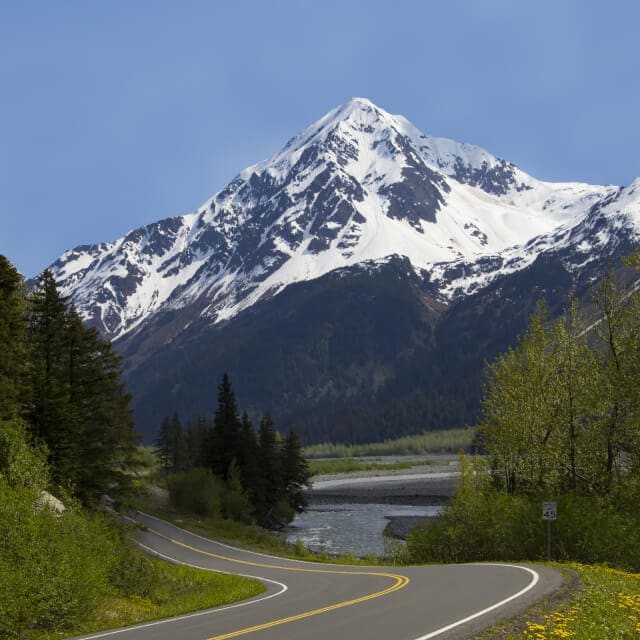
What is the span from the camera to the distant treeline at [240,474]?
2623 inches

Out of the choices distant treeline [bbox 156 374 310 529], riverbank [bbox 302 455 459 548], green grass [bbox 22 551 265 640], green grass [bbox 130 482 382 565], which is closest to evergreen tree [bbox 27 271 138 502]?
green grass [bbox 22 551 265 640]

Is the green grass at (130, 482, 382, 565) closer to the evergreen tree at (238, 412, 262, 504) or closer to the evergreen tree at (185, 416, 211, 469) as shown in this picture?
the evergreen tree at (185, 416, 211, 469)

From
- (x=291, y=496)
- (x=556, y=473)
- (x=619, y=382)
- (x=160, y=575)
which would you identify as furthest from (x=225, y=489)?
(x=619, y=382)

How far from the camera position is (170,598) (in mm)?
28828

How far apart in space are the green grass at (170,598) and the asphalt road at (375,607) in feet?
3.95

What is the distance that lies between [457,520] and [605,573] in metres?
12.7

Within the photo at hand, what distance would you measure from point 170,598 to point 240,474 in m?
44.9

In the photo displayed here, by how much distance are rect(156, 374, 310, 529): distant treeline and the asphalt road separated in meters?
37.5

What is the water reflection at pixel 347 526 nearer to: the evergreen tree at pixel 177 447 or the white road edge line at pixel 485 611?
the evergreen tree at pixel 177 447

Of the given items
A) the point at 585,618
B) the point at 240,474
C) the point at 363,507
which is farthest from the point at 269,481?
the point at 585,618

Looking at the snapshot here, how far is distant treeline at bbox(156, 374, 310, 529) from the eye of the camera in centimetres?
6662

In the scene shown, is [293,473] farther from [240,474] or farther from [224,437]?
[224,437]

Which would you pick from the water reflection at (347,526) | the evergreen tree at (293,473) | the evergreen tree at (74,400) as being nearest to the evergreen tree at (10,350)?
the evergreen tree at (74,400)

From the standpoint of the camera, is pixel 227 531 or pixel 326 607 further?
pixel 227 531
